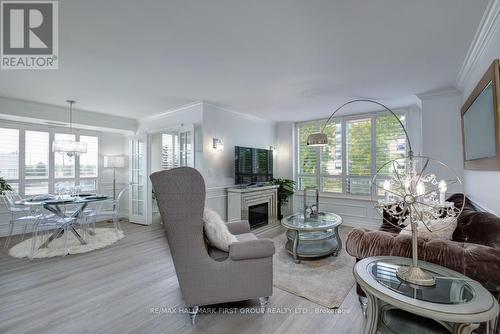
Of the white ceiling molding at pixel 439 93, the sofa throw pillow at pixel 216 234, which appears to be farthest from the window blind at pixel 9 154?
the white ceiling molding at pixel 439 93

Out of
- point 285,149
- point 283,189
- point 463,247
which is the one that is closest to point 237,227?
point 463,247

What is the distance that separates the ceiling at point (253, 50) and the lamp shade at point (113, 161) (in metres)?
1.96

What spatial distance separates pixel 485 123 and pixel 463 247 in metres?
1.23

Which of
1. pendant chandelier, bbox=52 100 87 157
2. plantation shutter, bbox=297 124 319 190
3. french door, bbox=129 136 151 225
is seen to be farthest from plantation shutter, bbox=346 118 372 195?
pendant chandelier, bbox=52 100 87 157

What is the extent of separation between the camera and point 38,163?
489 centimetres

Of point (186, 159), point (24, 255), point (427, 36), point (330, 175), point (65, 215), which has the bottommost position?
point (24, 255)

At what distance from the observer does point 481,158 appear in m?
2.21

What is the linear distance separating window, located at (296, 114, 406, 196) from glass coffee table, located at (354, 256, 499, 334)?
3.71 metres

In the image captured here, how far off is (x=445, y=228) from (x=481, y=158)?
2.99ft

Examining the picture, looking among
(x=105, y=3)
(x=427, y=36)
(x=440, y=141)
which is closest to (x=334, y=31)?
(x=427, y=36)

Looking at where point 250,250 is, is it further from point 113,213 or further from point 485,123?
point 113,213

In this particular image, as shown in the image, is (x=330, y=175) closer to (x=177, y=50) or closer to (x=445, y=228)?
(x=445, y=228)

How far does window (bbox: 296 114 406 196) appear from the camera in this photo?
477 cm

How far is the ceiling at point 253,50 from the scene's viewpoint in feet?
5.83
